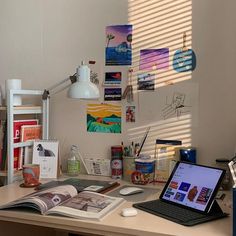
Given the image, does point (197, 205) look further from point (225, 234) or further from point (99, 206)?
point (99, 206)

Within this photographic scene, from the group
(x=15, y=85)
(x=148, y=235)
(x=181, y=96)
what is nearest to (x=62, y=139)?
(x=15, y=85)

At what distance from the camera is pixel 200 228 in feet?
4.16

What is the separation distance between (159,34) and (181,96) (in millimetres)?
359

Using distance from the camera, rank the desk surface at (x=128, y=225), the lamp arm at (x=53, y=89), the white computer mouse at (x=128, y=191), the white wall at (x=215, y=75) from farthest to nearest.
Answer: the lamp arm at (x=53, y=89), the white wall at (x=215, y=75), the white computer mouse at (x=128, y=191), the desk surface at (x=128, y=225)

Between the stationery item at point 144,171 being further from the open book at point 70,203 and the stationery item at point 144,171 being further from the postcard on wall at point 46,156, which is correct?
the postcard on wall at point 46,156

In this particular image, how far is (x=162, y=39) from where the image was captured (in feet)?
6.36

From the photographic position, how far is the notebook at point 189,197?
1369 mm

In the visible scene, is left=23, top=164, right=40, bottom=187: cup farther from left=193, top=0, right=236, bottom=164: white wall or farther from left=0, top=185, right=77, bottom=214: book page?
left=193, top=0, right=236, bottom=164: white wall

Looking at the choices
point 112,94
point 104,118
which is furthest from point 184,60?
point 104,118

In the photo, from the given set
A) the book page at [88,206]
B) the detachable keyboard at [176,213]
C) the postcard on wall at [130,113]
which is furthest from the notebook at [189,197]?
the postcard on wall at [130,113]

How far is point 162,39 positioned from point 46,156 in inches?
35.9

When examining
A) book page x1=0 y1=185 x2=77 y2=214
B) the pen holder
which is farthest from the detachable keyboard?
the pen holder

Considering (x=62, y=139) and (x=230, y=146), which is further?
(x=62, y=139)

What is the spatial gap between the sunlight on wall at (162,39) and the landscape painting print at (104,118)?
10 cm
